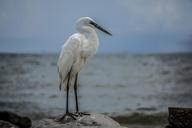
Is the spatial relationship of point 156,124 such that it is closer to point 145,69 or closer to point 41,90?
point 41,90

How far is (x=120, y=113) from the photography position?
617 inches

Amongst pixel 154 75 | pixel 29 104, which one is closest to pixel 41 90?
pixel 29 104

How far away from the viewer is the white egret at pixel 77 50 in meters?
7.54

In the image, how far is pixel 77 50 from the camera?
7559 millimetres

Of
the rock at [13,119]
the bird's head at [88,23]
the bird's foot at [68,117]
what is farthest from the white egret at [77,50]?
the rock at [13,119]

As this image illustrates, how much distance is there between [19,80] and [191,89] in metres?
7.90

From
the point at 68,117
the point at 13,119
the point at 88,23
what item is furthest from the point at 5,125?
the point at 88,23

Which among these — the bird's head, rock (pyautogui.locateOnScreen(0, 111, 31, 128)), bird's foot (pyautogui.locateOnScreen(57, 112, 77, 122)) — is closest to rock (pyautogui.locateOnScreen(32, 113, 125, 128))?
bird's foot (pyautogui.locateOnScreen(57, 112, 77, 122))

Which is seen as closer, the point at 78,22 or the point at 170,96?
the point at 78,22

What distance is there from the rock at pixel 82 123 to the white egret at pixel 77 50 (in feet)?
1.98

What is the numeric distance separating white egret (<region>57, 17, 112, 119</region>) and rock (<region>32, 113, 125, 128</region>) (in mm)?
602

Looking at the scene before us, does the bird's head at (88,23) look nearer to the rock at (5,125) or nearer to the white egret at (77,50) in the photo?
the white egret at (77,50)

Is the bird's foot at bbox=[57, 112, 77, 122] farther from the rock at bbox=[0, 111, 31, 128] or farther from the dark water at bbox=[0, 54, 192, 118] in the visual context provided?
the dark water at bbox=[0, 54, 192, 118]

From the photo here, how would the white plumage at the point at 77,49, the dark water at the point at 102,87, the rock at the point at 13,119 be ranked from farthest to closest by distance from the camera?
the dark water at the point at 102,87, the white plumage at the point at 77,49, the rock at the point at 13,119
